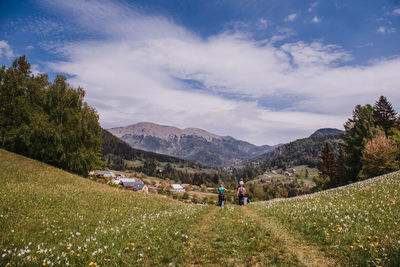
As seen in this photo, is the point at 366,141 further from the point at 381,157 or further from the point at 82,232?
the point at 82,232

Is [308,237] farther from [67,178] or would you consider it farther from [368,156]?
[368,156]

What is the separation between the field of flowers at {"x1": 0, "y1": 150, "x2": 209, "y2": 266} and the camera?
24.4 feet

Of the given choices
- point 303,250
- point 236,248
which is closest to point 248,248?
point 236,248

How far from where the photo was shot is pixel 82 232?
11.9m

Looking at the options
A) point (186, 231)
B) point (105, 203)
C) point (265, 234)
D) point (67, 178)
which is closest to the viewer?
point (265, 234)

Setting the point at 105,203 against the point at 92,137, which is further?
the point at 92,137

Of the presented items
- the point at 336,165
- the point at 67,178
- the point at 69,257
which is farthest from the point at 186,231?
the point at 336,165

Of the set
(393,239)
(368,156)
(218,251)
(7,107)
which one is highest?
(7,107)

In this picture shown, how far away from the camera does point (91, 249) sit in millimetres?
7969

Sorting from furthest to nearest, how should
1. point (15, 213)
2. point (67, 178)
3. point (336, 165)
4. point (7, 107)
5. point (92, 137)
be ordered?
point (336, 165) < point (92, 137) < point (7, 107) < point (67, 178) < point (15, 213)

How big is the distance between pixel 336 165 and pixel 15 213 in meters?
82.0

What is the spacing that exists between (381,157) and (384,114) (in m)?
25.0

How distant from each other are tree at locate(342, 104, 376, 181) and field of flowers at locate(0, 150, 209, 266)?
200 feet

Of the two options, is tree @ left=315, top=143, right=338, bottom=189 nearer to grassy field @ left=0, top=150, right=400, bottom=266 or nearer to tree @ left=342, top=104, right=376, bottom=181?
tree @ left=342, top=104, right=376, bottom=181
